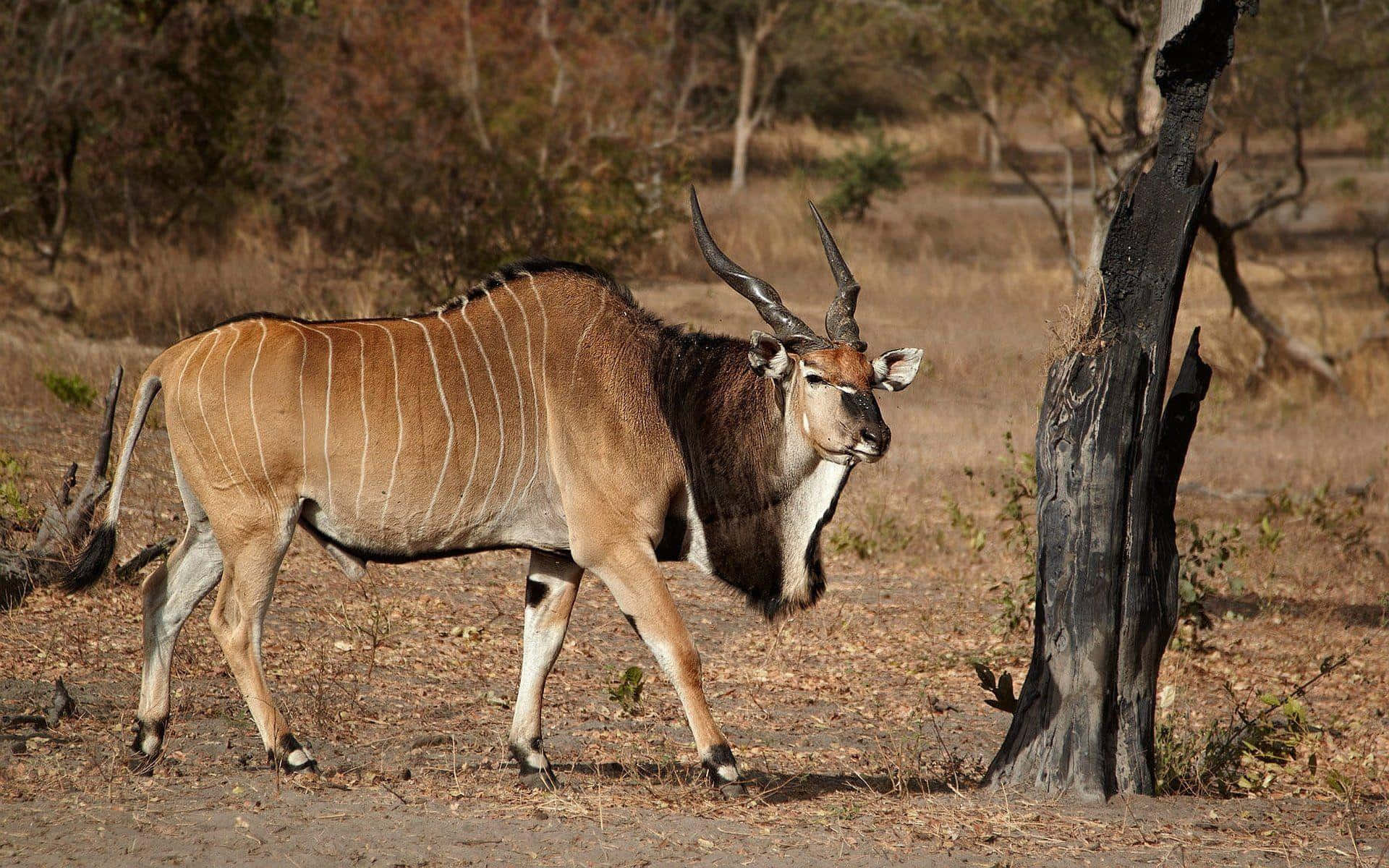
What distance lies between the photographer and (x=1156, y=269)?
4.10m

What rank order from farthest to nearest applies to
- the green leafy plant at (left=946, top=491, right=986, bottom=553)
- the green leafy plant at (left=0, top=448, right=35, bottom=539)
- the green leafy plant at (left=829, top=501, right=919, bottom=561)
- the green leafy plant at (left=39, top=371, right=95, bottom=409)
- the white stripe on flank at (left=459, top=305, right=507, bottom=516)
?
the green leafy plant at (left=39, top=371, right=95, bottom=409) → the green leafy plant at (left=829, top=501, right=919, bottom=561) → the green leafy plant at (left=946, top=491, right=986, bottom=553) → the green leafy plant at (left=0, top=448, right=35, bottom=539) → the white stripe on flank at (left=459, top=305, right=507, bottom=516)

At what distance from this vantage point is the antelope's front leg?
12.9 feet

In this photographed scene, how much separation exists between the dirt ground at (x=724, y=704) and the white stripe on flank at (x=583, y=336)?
3.94 feet

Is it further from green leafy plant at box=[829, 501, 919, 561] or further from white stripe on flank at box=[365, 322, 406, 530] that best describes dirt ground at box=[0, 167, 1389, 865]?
white stripe on flank at box=[365, 322, 406, 530]

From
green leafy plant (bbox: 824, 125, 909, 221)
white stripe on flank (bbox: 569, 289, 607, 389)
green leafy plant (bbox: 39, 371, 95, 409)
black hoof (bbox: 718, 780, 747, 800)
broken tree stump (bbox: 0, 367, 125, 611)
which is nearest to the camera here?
black hoof (bbox: 718, 780, 747, 800)

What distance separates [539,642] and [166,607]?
1.07 m

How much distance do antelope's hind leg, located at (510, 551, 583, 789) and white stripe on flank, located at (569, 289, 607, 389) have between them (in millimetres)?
562

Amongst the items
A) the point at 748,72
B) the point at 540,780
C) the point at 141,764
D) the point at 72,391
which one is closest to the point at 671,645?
the point at 540,780

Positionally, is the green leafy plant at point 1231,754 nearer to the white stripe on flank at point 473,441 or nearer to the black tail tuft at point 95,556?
the white stripe on flank at point 473,441

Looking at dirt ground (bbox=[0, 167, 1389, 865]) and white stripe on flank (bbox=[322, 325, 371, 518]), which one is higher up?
white stripe on flank (bbox=[322, 325, 371, 518])

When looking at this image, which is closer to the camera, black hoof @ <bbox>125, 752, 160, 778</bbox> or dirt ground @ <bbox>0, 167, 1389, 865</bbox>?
dirt ground @ <bbox>0, 167, 1389, 865</bbox>

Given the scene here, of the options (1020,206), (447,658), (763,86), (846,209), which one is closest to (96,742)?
(447,658)

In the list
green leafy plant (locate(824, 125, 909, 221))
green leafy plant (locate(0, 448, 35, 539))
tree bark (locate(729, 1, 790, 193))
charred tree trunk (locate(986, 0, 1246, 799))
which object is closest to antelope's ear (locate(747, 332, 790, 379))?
charred tree trunk (locate(986, 0, 1246, 799))

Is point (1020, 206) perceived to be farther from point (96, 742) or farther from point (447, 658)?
point (96, 742)
